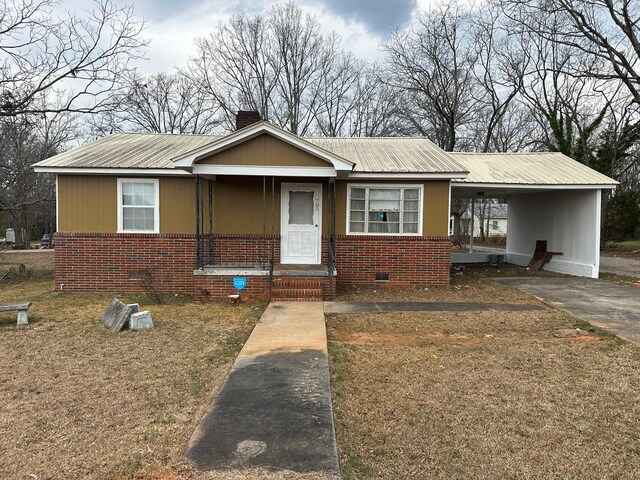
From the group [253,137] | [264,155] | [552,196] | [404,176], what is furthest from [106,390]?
[552,196]

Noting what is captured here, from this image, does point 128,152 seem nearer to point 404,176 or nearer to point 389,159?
point 389,159

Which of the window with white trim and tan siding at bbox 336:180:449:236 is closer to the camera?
tan siding at bbox 336:180:449:236

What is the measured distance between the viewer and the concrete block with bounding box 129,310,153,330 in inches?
262

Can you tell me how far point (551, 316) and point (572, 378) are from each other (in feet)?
10.9

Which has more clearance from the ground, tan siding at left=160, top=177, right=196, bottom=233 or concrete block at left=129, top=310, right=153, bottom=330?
tan siding at left=160, top=177, right=196, bottom=233

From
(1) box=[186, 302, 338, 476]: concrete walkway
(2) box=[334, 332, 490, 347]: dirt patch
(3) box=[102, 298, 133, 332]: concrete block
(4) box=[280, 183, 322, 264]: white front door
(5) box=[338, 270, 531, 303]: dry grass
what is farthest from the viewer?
(4) box=[280, 183, 322, 264]: white front door

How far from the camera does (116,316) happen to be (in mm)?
6781

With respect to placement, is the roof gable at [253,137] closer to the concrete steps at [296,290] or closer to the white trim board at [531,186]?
the concrete steps at [296,290]

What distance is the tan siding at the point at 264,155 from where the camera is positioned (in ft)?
31.4

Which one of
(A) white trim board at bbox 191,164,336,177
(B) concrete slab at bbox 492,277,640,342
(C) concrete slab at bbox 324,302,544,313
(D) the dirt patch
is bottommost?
(D) the dirt patch

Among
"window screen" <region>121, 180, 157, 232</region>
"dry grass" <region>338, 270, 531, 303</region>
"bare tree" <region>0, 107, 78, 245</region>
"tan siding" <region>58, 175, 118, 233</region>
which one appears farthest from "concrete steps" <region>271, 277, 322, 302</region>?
"bare tree" <region>0, 107, 78, 245</region>

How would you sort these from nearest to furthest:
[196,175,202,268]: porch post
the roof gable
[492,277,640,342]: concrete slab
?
[492,277,640,342]: concrete slab < the roof gable < [196,175,202,268]: porch post

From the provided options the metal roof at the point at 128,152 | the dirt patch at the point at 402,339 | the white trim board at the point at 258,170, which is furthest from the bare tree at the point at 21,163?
the dirt patch at the point at 402,339

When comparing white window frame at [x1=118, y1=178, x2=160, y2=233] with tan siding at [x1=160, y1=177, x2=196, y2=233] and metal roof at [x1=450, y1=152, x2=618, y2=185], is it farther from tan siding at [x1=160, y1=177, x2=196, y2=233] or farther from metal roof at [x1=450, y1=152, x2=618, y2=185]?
metal roof at [x1=450, y1=152, x2=618, y2=185]
